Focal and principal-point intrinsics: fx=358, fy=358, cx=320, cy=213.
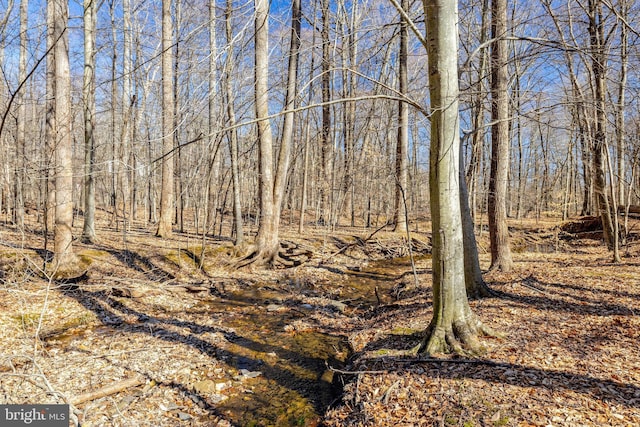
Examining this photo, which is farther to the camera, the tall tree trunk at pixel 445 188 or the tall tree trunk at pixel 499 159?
the tall tree trunk at pixel 499 159

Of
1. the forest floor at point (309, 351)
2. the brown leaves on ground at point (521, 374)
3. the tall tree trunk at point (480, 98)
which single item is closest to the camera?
the brown leaves on ground at point (521, 374)

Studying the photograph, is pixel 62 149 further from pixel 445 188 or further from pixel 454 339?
pixel 454 339

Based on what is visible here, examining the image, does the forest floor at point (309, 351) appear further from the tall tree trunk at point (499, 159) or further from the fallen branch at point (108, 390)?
the tall tree trunk at point (499, 159)

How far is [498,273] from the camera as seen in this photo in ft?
26.7

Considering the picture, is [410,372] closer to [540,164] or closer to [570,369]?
[570,369]

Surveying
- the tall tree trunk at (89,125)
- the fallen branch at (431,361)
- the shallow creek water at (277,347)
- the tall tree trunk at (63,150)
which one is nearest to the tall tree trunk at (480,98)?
the fallen branch at (431,361)

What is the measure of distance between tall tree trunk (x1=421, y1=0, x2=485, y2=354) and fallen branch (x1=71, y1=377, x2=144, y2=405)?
3.65 meters

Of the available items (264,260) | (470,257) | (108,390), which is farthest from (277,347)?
(264,260)

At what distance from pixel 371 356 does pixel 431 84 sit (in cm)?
346

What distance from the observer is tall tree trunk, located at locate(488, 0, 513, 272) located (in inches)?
296

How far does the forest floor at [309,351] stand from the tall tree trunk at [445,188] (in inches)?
13.1

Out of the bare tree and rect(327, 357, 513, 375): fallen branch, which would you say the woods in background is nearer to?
the bare tree

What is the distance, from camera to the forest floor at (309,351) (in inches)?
135

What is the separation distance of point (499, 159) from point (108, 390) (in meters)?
8.20
